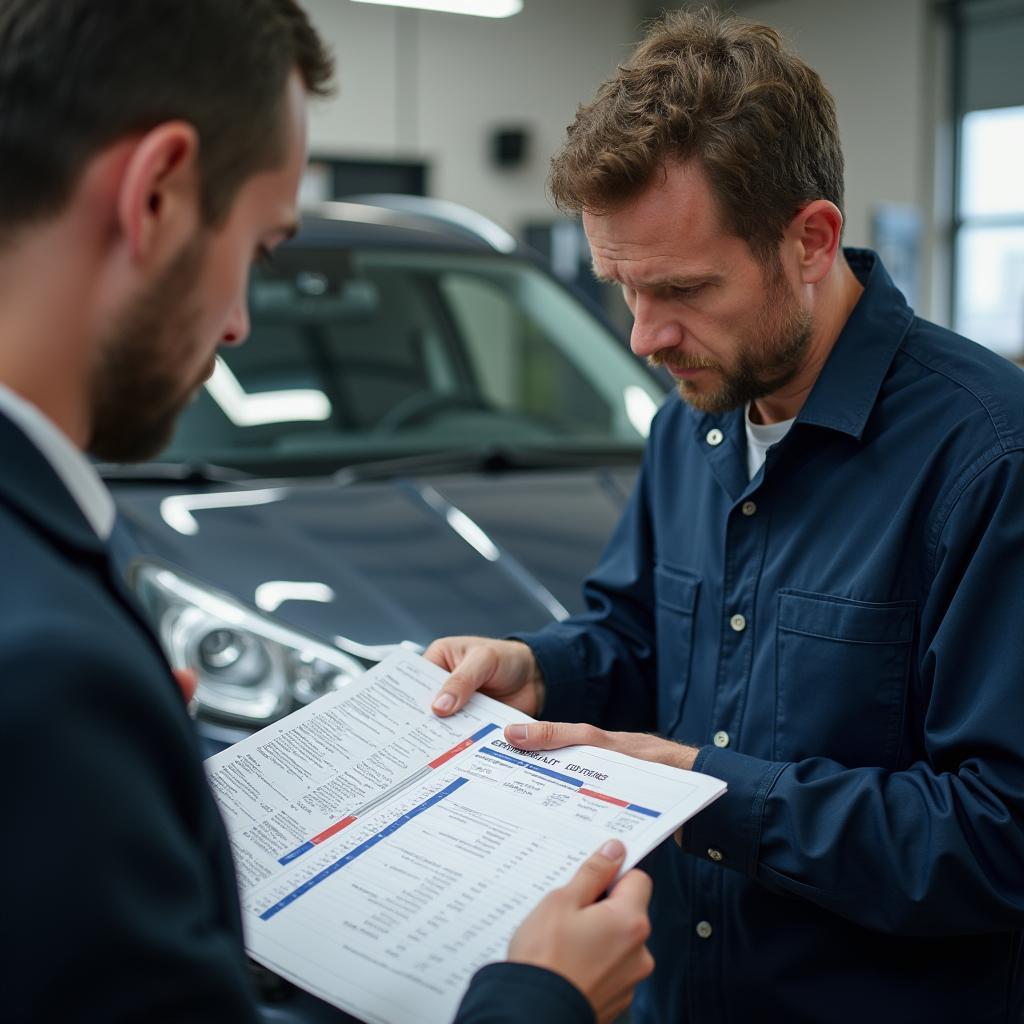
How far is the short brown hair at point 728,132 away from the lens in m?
1.36

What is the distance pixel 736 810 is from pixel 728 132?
748mm

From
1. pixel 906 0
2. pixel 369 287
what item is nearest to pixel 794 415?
pixel 369 287

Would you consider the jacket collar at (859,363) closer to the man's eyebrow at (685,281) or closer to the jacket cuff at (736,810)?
the man's eyebrow at (685,281)

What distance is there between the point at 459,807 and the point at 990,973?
619mm

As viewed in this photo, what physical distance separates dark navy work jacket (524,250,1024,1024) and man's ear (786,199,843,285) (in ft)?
0.23

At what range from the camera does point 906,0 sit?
9219mm

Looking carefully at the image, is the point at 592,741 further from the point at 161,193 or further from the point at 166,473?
the point at 166,473

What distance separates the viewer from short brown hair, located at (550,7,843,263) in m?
1.36

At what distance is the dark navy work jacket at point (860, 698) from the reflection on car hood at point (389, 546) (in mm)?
572

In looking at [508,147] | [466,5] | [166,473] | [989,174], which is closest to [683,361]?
[166,473]

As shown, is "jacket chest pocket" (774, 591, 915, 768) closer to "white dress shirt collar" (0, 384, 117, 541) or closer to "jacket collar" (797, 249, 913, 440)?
"jacket collar" (797, 249, 913, 440)

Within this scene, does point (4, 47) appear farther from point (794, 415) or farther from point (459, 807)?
point (794, 415)

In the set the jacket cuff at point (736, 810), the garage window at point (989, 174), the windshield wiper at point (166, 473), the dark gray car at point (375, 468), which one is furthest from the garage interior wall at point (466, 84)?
the jacket cuff at point (736, 810)

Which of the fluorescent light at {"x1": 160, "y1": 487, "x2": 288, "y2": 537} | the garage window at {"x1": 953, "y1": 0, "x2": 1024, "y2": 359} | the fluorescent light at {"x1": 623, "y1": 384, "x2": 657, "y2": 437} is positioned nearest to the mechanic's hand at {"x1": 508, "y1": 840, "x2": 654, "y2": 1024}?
the fluorescent light at {"x1": 160, "y1": 487, "x2": 288, "y2": 537}
